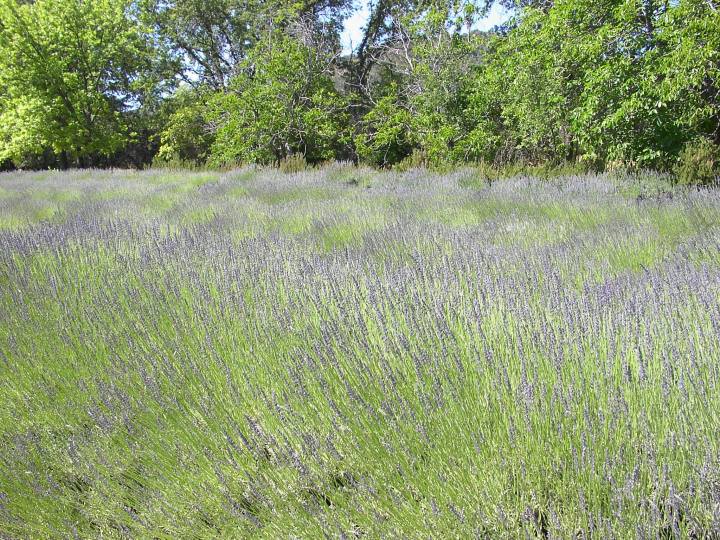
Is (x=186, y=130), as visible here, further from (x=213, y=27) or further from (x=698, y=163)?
(x=698, y=163)

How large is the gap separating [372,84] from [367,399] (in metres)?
18.5

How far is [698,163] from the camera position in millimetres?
6879

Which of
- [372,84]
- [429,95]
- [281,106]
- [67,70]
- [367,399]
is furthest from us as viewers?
[67,70]

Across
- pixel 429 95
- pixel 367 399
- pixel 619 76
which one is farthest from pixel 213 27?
pixel 367 399

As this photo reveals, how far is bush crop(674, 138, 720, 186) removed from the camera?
6.15 meters

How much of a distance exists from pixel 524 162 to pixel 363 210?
6.93m

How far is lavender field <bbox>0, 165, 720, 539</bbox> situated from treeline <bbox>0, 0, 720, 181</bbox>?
18.6 ft

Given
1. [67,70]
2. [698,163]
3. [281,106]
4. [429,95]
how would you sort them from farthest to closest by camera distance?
[67,70]
[281,106]
[429,95]
[698,163]

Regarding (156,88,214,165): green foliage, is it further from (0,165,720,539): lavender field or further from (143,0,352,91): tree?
(0,165,720,539): lavender field

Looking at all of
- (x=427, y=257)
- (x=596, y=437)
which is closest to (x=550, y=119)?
(x=427, y=257)

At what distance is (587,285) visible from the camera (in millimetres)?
2035

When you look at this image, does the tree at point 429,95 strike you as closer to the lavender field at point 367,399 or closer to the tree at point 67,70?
the lavender field at point 367,399

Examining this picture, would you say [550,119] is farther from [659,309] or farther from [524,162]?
[659,309]

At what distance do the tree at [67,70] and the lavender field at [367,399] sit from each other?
2052 cm
